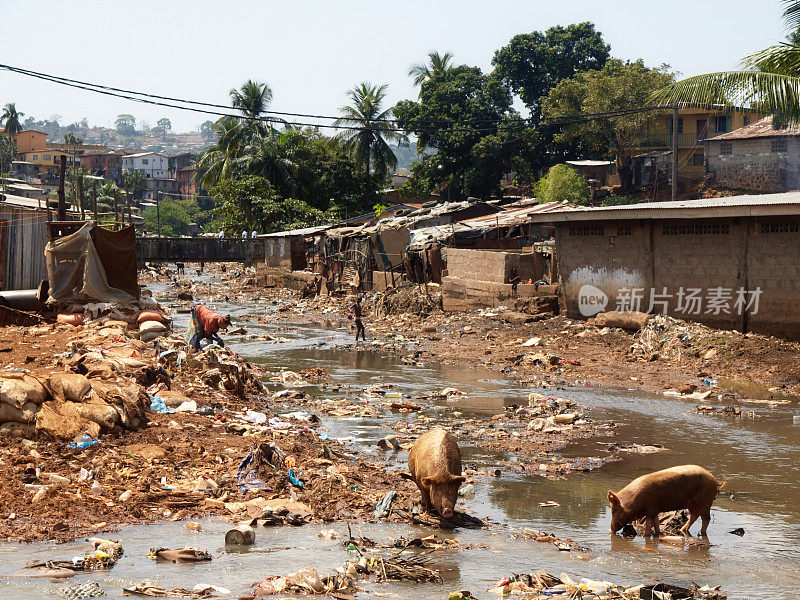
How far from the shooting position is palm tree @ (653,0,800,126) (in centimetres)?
1620

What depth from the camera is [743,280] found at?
59.8 feet

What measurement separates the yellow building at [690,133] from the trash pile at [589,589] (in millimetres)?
44072

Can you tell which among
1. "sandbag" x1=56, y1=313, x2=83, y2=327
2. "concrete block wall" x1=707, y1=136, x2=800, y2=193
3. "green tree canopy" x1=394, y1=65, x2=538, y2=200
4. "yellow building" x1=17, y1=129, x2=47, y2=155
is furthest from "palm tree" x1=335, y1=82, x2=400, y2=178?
"yellow building" x1=17, y1=129, x2=47, y2=155

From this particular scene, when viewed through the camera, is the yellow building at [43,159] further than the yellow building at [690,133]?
Yes

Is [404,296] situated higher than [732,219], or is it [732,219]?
[732,219]

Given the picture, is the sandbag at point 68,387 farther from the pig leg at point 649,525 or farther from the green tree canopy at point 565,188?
the green tree canopy at point 565,188

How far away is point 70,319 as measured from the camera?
1766 cm

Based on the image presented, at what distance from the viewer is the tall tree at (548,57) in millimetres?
54250

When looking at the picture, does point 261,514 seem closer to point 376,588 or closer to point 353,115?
point 376,588

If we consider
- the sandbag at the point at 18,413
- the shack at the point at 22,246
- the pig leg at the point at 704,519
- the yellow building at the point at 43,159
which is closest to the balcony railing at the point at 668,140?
the shack at the point at 22,246

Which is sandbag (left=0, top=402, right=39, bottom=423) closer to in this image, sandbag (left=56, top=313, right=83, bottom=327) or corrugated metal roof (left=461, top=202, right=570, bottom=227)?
sandbag (left=56, top=313, right=83, bottom=327)

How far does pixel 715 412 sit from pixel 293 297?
2698cm

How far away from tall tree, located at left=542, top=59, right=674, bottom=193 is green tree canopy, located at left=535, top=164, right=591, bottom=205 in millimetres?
4744

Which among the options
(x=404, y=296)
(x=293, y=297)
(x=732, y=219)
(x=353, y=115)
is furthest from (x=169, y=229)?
(x=732, y=219)
